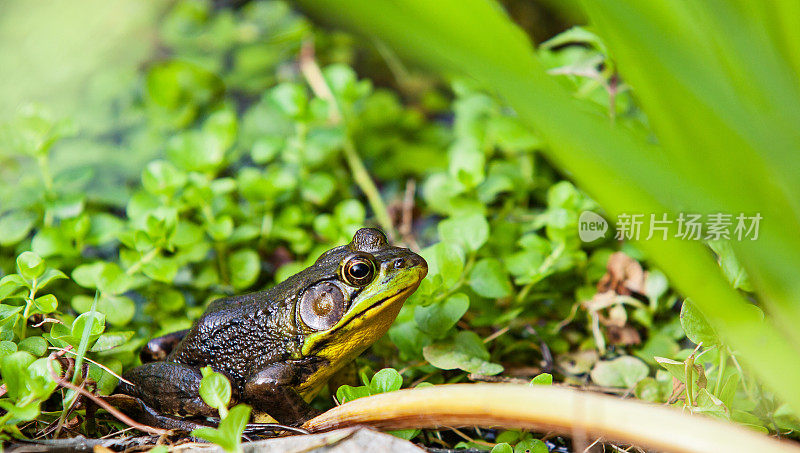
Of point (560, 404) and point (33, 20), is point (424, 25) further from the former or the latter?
point (33, 20)

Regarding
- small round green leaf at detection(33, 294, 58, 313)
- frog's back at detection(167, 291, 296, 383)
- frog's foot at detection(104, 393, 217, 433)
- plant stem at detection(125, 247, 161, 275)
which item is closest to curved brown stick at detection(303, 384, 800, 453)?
frog's back at detection(167, 291, 296, 383)

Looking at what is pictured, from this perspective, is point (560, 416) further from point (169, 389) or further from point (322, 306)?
point (169, 389)

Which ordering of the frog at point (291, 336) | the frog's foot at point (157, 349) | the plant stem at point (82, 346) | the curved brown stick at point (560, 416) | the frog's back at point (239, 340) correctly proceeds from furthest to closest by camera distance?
the frog's foot at point (157, 349) < the frog's back at point (239, 340) < the frog at point (291, 336) < the plant stem at point (82, 346) < the curved brown stick at point (560, 416)

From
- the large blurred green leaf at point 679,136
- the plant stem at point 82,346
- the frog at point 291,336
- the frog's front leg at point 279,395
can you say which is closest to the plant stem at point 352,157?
the frog at point 291,336

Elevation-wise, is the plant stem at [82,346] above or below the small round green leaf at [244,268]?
above

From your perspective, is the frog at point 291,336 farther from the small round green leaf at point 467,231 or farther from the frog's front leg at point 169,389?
the small round green leaf at point 467,231

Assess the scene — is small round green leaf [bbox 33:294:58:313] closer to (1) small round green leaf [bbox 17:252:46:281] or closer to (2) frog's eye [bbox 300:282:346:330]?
(1) small round green leaf [bbox 17:252:46:281]
